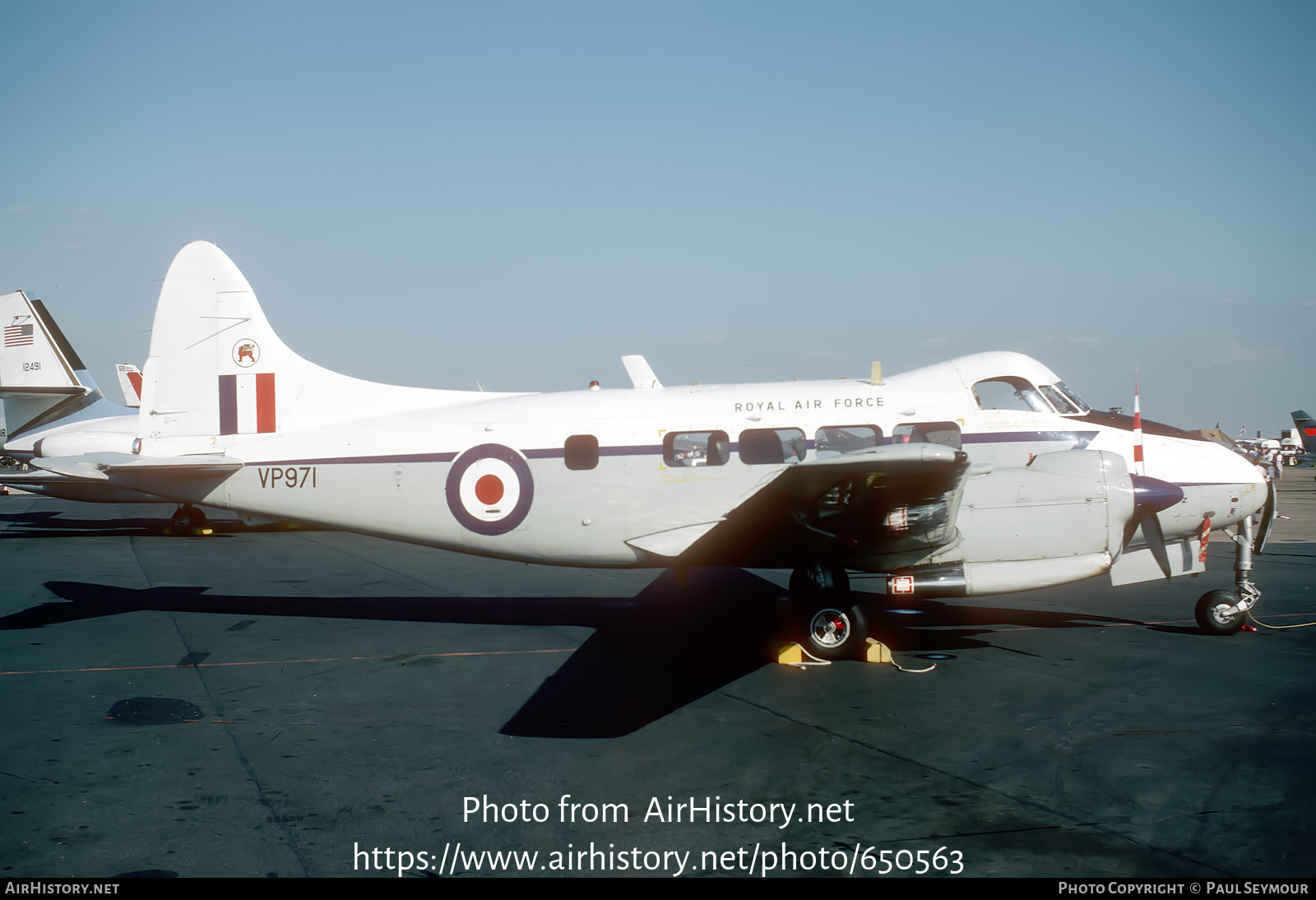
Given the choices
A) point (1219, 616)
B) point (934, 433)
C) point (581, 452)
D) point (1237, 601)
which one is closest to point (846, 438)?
point (934, 433)

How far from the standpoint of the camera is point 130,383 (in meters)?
38.7

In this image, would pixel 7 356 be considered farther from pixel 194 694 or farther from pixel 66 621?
pixel 194 694

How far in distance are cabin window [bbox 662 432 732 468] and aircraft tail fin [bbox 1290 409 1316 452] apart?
238 ft

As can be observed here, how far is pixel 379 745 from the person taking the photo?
708 cm

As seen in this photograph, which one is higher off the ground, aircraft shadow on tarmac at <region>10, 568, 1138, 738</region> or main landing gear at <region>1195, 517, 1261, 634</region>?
main landing gear at <region>1195, 517, 1261, 634</region>

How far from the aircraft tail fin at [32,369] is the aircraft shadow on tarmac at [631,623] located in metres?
16.4

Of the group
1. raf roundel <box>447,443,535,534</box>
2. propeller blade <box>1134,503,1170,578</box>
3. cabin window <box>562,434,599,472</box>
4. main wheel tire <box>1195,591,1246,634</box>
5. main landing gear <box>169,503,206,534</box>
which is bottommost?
main landing gear <box>169,503,206,534</box>

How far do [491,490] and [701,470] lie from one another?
104 inches

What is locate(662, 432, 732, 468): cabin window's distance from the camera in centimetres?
1070

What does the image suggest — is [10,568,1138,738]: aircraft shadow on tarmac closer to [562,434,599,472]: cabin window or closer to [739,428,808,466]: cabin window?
[739,428,808,466]: cabin window

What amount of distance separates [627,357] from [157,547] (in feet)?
47.2

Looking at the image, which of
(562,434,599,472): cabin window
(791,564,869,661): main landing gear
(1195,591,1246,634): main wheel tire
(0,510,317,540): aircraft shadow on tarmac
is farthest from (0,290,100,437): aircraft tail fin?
(1195,591,1246,634): main wheel tire

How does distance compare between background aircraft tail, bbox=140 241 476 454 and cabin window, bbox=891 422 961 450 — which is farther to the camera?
background aircraft tail, bbox=140 241 476 454

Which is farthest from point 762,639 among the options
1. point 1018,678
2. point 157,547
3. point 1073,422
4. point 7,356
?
point 7,356
